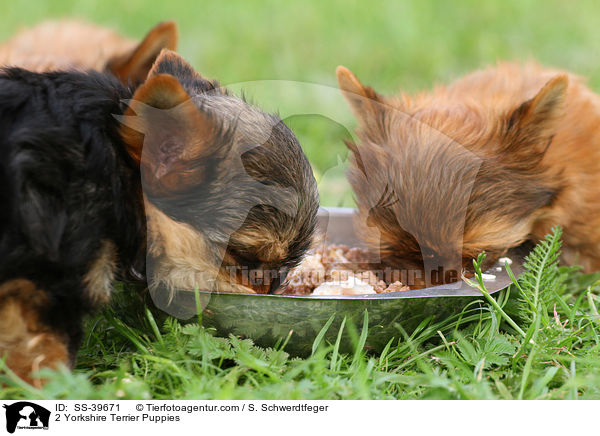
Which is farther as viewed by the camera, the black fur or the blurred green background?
the blurred green background

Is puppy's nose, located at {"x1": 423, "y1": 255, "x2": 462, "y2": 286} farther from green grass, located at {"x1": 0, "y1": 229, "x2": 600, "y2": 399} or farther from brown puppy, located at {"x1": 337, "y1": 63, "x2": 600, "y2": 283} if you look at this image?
green grass, located at {"x1": 0, "y1": 229, "x2": 600, "y2": 399}

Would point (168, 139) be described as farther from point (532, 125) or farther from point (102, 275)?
point (532, 125)

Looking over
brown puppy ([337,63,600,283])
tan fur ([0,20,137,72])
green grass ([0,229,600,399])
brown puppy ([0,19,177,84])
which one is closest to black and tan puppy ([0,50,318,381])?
green grass ([0,229,600,399])

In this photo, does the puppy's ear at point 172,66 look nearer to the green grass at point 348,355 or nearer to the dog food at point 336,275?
the green grass at point 348,355

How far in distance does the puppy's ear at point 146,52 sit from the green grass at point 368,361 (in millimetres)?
1611

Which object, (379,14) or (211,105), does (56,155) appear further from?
(379,14)

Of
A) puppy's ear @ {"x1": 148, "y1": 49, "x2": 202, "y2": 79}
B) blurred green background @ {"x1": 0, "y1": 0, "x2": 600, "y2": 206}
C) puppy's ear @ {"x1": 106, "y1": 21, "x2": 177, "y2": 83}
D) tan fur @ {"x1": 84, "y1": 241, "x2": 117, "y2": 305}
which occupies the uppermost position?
blurred green background @ {"x1": 0, "y1": 0, "x2": 600, "y2": 206}

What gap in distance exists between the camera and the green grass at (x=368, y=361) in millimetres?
2283

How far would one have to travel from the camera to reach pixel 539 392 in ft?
7.65

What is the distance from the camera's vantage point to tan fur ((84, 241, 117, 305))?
7.41ft

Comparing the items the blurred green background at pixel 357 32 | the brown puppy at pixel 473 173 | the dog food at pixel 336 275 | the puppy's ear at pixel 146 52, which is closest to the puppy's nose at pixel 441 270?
the brown puppy at pixel 473 173

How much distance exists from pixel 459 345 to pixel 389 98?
1585 mm

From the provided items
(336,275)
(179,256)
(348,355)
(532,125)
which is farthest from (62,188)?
(532,125)

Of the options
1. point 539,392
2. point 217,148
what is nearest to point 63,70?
point 217,148
